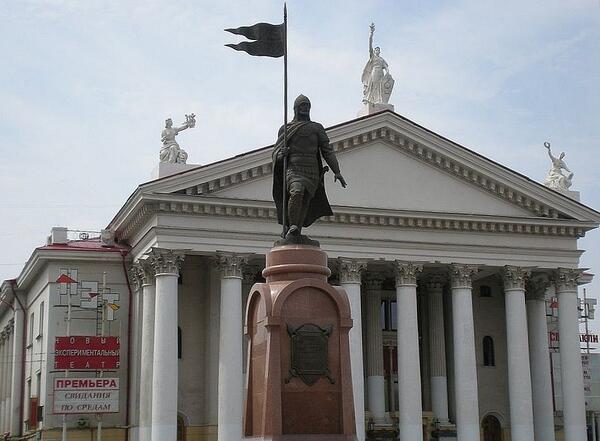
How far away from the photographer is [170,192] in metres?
38.5

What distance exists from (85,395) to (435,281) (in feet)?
52.7

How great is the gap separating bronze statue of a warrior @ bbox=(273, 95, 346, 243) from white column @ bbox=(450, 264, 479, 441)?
2553cm

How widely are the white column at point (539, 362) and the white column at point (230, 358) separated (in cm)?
1417

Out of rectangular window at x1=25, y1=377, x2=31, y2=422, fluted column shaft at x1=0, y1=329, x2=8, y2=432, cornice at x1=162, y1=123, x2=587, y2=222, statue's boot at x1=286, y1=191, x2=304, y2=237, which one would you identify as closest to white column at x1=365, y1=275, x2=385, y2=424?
cornice at x1=162, y1=123, x2=587, y2=222

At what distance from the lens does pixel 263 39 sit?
18297mm

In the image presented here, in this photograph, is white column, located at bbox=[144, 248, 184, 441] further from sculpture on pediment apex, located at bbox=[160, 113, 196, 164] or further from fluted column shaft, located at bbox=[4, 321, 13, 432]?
fluted column shaft, located at bbox=[4, 321, 13, 432]

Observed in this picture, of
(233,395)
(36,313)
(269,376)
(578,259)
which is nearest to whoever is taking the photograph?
(269,376)

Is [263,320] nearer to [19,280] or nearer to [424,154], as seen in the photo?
[424,154]

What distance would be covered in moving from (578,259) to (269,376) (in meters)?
31.6

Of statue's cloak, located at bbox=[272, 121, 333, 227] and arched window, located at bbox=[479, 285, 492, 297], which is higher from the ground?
arched window, located at bbox=[479, 285, 492, 297]

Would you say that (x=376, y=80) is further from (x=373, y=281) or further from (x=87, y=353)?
(x=87, y=353)

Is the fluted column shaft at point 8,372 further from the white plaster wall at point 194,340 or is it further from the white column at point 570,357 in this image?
the white column at point 570,357

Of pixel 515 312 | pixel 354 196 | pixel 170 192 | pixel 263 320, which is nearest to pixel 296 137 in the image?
pixel 263 320

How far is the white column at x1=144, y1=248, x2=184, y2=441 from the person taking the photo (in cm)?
3706
